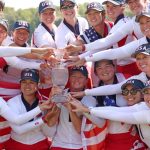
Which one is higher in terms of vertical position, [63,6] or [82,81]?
[63,6]

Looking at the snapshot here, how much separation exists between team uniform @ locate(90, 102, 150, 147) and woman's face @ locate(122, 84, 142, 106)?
0.50 feet

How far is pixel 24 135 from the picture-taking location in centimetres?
810

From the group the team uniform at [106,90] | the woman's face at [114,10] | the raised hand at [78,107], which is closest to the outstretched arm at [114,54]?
the team uniform at [106,90]

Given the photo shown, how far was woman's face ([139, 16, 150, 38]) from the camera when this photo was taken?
759 centimetres

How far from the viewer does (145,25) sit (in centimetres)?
763

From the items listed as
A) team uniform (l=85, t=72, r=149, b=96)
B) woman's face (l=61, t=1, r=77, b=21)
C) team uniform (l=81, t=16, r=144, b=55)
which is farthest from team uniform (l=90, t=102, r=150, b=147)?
woman's face (l=61, t=1, r=77, b=21)

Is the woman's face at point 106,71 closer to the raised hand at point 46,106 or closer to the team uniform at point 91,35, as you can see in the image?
the team uniform at point 91,35

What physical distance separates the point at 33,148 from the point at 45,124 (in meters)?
0.42

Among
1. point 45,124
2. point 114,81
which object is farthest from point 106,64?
point 45,124

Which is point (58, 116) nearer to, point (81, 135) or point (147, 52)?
point (81, 135)

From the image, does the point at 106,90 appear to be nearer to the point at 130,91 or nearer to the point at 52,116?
the point at 130,91

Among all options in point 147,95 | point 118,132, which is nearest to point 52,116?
point 118,132

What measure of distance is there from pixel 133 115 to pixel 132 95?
1.24ft

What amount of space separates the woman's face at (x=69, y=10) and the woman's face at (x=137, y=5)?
1.32 m
